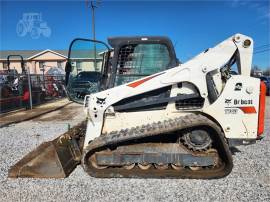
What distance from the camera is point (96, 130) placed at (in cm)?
484

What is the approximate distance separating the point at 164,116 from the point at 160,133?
1.74 feet

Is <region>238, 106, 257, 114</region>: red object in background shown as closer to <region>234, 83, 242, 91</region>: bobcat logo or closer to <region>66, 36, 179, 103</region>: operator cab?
<region>234, 83, 242, 91</region>: bobcat logo

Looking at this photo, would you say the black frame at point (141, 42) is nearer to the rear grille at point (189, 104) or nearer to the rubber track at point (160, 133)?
the rear grille at point (189, 104)

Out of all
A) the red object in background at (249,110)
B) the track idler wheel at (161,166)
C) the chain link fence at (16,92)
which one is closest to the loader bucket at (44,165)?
the track idler wheel at (161,166)

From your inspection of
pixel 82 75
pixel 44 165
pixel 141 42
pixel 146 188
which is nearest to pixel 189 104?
pixel 141 42

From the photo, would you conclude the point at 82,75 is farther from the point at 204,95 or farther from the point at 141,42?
the point at 204,95

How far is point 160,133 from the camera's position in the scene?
4.36m

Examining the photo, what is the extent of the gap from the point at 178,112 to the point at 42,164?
233 centimetres

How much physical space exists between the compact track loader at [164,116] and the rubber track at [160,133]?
1 centimetres

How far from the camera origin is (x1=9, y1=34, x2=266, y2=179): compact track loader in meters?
4.53

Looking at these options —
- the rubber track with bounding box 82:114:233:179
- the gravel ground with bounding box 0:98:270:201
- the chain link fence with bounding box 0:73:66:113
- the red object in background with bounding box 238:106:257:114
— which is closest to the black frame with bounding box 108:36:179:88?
the rubber track with bounding box 82:114:233:179

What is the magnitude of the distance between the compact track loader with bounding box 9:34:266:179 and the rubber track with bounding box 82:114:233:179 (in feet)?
0.05

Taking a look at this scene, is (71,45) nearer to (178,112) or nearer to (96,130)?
(96,130)

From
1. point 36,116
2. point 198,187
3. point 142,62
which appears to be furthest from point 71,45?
point 36,116
